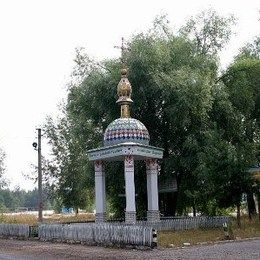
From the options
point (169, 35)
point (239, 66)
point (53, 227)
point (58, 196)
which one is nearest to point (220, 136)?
point (239, 66)

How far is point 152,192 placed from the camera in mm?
26188

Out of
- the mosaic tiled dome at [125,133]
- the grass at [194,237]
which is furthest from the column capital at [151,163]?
the grass at [194,237]

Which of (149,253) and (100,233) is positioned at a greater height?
(100,233)

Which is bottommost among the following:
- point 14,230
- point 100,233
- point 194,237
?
point 194,237

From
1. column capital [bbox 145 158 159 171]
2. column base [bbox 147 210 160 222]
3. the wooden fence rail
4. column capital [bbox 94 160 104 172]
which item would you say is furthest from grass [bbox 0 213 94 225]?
the wooden fence rail

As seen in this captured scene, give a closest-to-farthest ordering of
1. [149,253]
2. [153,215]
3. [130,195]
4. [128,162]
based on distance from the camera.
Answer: [149,253] → [130,195] → [128,162] → [153,215]

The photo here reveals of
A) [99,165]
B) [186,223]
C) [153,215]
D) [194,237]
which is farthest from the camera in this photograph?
[99,165]

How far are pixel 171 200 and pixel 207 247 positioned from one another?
1482cm

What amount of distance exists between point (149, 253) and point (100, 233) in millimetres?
4009

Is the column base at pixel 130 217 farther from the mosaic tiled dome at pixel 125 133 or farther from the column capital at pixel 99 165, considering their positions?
the mosaic tiled dome at pixel 125 133

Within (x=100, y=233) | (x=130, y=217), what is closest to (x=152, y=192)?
(x=130, y=217)

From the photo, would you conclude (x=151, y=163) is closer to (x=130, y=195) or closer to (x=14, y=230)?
(x=130, y=195)

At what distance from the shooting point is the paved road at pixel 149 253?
15328 millimetres

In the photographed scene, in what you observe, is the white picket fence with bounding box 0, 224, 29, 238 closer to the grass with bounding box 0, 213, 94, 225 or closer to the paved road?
the grass with bounding box 0, 213, 94, 225
